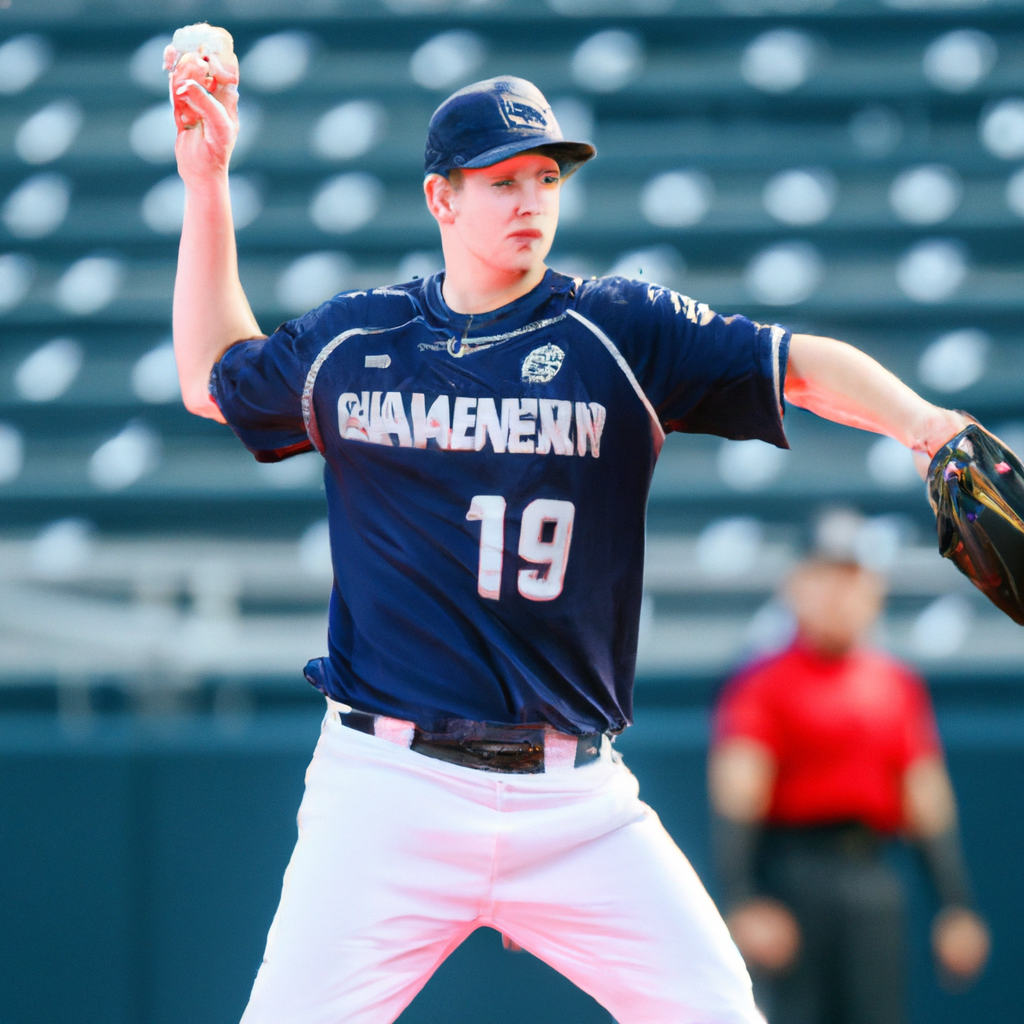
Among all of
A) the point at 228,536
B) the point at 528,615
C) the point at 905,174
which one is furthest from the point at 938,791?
the point at 905,174

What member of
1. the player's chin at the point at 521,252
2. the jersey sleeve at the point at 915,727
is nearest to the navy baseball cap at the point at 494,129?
the player's chin at the point at 521,252

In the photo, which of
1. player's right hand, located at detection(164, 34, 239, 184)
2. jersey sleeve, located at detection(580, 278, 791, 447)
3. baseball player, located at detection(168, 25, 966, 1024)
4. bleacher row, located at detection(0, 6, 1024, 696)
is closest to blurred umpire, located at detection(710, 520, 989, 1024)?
baseball player, located at detection(168, 25, 966, 1024)

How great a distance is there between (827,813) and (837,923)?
0.25m

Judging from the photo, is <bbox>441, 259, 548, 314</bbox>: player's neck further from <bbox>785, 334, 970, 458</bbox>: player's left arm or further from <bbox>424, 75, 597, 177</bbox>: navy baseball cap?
<bbox>785, 334, 970, 458</bbox>: player's left arm

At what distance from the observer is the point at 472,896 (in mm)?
1898

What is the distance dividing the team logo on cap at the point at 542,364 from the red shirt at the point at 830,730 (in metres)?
1.53

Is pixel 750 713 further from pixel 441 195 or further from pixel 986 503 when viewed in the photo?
pixel 441 195

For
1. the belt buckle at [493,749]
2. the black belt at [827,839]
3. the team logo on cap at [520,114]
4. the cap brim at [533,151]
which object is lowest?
the black belt at [827,839]

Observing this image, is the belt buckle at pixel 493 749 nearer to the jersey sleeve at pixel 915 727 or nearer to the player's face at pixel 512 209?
the player's face at pixel 512 209

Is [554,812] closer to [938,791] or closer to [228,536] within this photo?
[938,791]

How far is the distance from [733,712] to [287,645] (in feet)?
4.43

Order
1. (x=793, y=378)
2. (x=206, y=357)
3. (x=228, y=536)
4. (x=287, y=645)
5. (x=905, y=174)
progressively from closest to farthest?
(x=793, y=378), (x=206, y=357), (x=287, y=645), (x=228, y=536), (x=905, y=174)

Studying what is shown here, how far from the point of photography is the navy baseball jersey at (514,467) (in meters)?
1.89

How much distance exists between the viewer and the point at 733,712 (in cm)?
322
